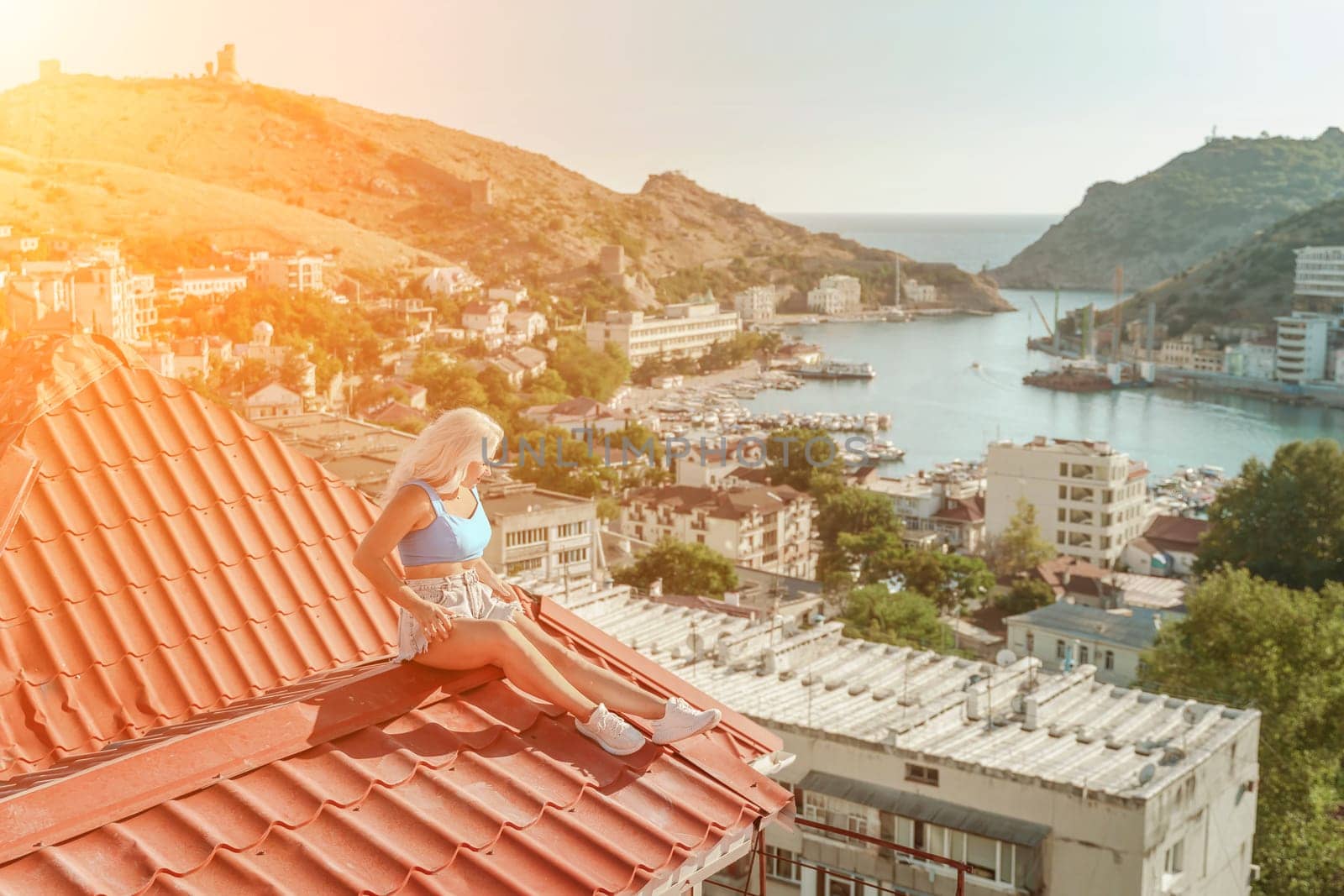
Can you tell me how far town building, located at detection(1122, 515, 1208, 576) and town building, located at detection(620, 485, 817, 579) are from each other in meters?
3.55

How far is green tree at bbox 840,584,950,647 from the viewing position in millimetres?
9117

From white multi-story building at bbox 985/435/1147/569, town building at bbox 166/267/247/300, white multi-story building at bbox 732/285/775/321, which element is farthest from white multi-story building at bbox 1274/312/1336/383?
town building at bbox 166/267/247/300

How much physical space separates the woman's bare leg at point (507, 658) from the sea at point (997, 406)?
66.6 feet

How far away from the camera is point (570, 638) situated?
4.26ft

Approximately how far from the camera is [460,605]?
3.47ft

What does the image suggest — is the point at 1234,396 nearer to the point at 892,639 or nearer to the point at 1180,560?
the point at 1180,560

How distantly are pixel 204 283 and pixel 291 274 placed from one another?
8.16 ft

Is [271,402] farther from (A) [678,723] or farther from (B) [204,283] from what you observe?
(A) [678,723]

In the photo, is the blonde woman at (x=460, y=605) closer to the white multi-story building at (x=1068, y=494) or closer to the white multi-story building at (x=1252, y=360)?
the white multi-story building at (x=1068, y=494)

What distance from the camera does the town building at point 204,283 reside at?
17438 mm

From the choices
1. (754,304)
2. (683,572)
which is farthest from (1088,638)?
(754,304)

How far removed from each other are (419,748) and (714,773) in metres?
0.23

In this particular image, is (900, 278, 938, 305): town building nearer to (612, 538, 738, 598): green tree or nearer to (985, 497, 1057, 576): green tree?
(985, 497, 1057, 576): green tree

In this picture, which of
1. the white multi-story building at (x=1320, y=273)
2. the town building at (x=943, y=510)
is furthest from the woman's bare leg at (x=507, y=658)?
the white multi-story building at (x=1320, y=273)
